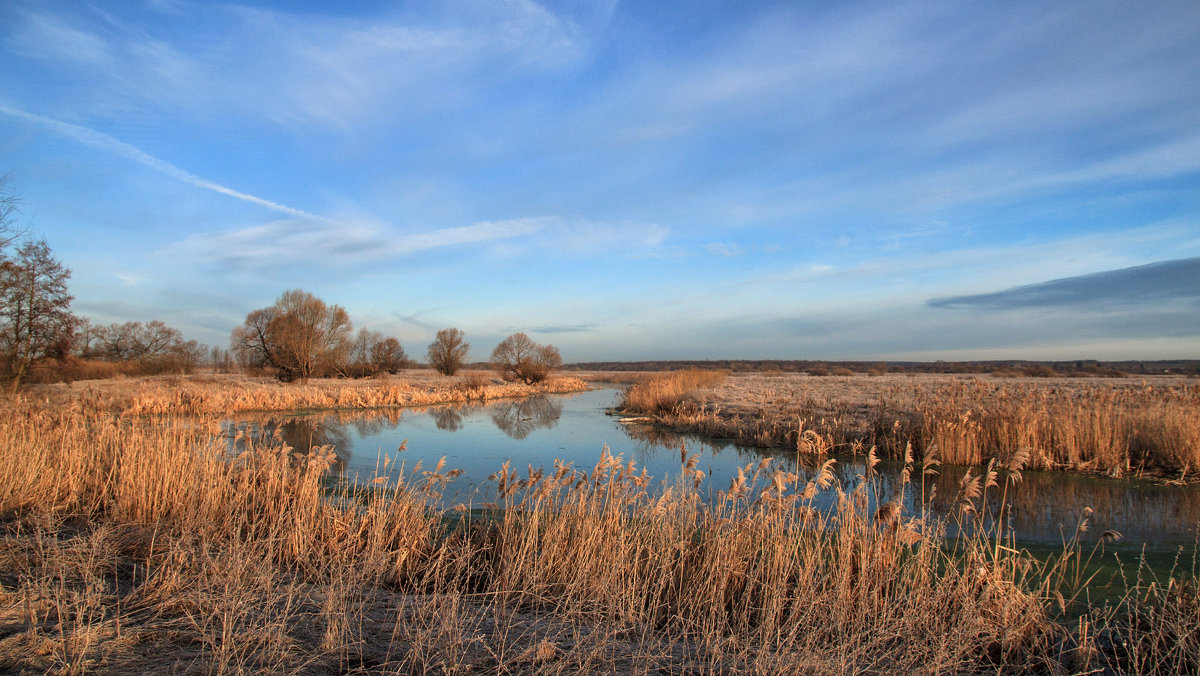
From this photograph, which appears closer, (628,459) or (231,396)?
(628,459)

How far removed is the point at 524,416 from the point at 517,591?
1945 cm

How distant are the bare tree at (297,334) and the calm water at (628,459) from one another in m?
9.97

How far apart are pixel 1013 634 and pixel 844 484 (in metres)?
7.16

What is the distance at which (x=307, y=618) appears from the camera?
3.54 m

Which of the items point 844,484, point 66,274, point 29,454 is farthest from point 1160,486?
point 66,274

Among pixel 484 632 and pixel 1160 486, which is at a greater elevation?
pixel 484 632

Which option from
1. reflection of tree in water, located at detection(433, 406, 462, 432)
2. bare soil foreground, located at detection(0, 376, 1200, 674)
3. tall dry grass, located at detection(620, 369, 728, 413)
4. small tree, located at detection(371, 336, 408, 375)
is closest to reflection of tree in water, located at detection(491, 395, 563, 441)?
A: reflection of tree in water, located at detection(433, 406, 462, 432)

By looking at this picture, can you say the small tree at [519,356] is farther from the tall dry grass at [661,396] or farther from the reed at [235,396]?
the tall dry grass at [661,396]

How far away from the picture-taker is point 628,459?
12.4 meters

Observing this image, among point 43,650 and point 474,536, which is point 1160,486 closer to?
point 474,536

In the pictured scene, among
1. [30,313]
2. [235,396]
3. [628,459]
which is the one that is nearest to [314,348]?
[235,396]

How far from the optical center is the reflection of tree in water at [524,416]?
739 inches

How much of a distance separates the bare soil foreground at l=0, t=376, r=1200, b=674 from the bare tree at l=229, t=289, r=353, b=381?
25.2m

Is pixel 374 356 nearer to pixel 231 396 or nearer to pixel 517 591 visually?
pixel 231 396
